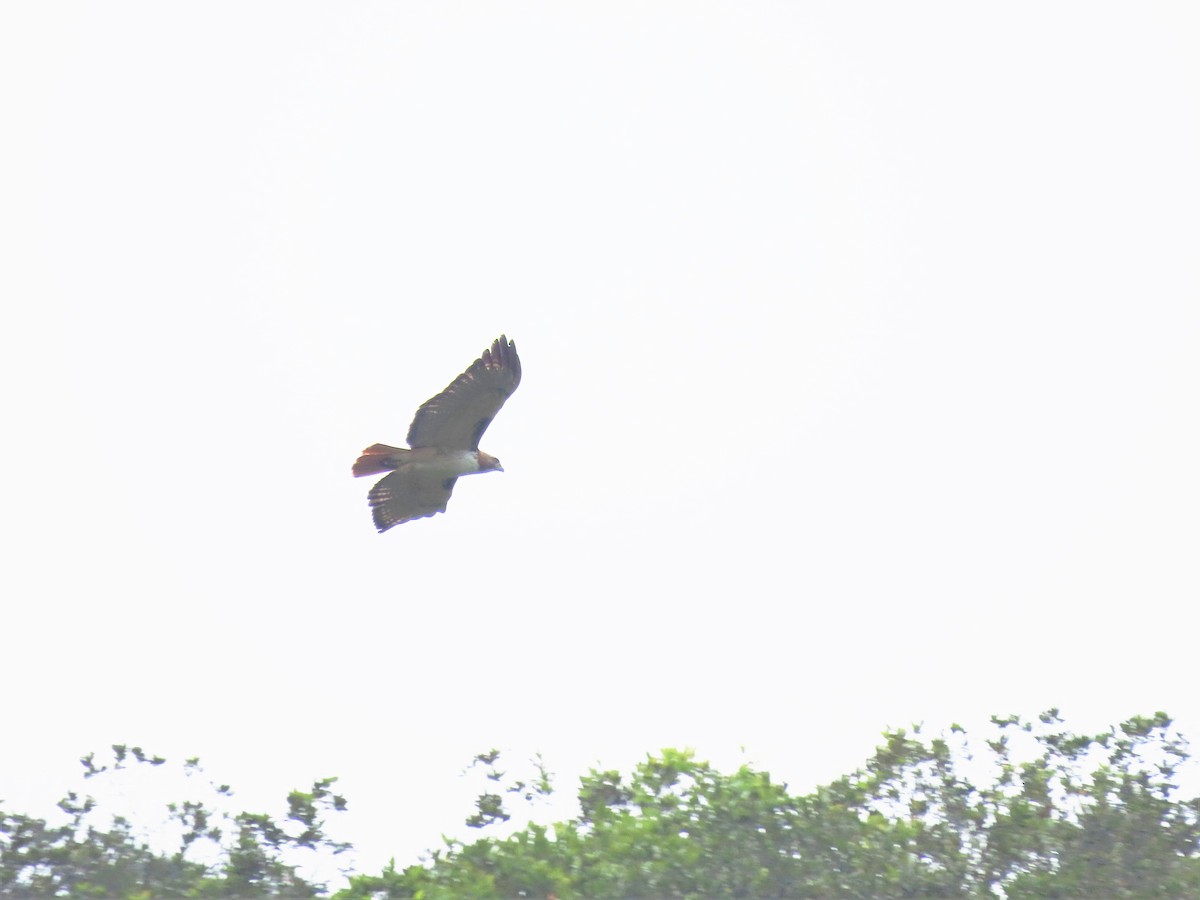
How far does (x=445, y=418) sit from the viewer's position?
16734 millimetres

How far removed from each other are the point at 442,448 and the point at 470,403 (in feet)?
2.44

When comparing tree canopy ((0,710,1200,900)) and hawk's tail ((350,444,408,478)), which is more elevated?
hawk's tail ((350,444,408,478))

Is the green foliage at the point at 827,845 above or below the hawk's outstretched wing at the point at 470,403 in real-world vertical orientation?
below

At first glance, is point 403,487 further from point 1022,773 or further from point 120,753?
point 1022,773

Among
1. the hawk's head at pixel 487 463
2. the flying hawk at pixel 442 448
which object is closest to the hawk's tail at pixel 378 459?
the flying hawk at pixel 442 448

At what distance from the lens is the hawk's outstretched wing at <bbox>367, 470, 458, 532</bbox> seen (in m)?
17.6

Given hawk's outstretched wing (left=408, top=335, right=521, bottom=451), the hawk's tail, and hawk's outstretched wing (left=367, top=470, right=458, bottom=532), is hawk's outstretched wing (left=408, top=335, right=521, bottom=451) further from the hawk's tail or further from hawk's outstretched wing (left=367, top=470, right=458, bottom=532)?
hawk's outstretched wing (left=367, top=470, right=458, bottom=532)

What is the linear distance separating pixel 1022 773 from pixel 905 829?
166 cm

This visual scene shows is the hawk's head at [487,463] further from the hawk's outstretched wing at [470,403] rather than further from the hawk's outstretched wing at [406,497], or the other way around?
the hawk's outstretched wing at [406,497]

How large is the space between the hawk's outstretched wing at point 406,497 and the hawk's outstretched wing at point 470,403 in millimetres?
666

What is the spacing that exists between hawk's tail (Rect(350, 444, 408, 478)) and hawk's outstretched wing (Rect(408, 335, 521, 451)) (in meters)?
0.19

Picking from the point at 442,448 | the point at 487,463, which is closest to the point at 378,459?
the point at 442,448

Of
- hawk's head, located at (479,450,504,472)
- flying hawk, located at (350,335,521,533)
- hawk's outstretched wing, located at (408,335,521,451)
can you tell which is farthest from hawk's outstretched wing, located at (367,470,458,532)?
hawk's outstretched wing, located at (408,335,521,451)

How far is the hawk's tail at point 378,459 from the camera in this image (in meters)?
17.1
